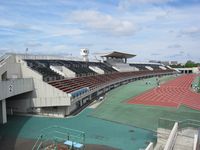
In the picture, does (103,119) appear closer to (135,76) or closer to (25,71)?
(25,71)

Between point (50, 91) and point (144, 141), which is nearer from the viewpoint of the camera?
point (144, 141)

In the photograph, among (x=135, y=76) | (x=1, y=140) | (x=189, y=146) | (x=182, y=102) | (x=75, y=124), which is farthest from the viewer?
(x=135, y=76)

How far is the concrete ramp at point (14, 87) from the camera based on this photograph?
790 inches

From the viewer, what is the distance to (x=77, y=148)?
47.2 feet

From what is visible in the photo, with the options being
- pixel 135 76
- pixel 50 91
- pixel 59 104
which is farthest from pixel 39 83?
pixel 135 76

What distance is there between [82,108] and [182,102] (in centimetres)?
1189

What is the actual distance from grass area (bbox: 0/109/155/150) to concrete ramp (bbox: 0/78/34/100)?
2.73 m

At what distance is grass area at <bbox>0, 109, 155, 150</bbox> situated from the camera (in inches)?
692

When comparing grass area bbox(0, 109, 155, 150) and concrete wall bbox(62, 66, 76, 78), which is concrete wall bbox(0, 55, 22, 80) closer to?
grass area bbox(0, 109, 155, 150)

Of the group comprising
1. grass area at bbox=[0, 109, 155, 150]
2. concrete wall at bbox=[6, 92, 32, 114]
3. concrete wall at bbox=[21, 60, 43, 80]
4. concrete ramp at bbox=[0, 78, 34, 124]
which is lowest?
grass area at bbox=[0, 109, 155, 150]

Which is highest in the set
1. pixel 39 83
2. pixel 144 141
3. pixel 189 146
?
pixel 39 83

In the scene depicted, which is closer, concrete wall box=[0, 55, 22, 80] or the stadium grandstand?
the stadium grandstand

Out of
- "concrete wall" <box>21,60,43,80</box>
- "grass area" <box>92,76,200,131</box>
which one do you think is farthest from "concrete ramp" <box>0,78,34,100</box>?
"grass area" <box>92,76,200,131</box>

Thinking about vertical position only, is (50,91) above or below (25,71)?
below
